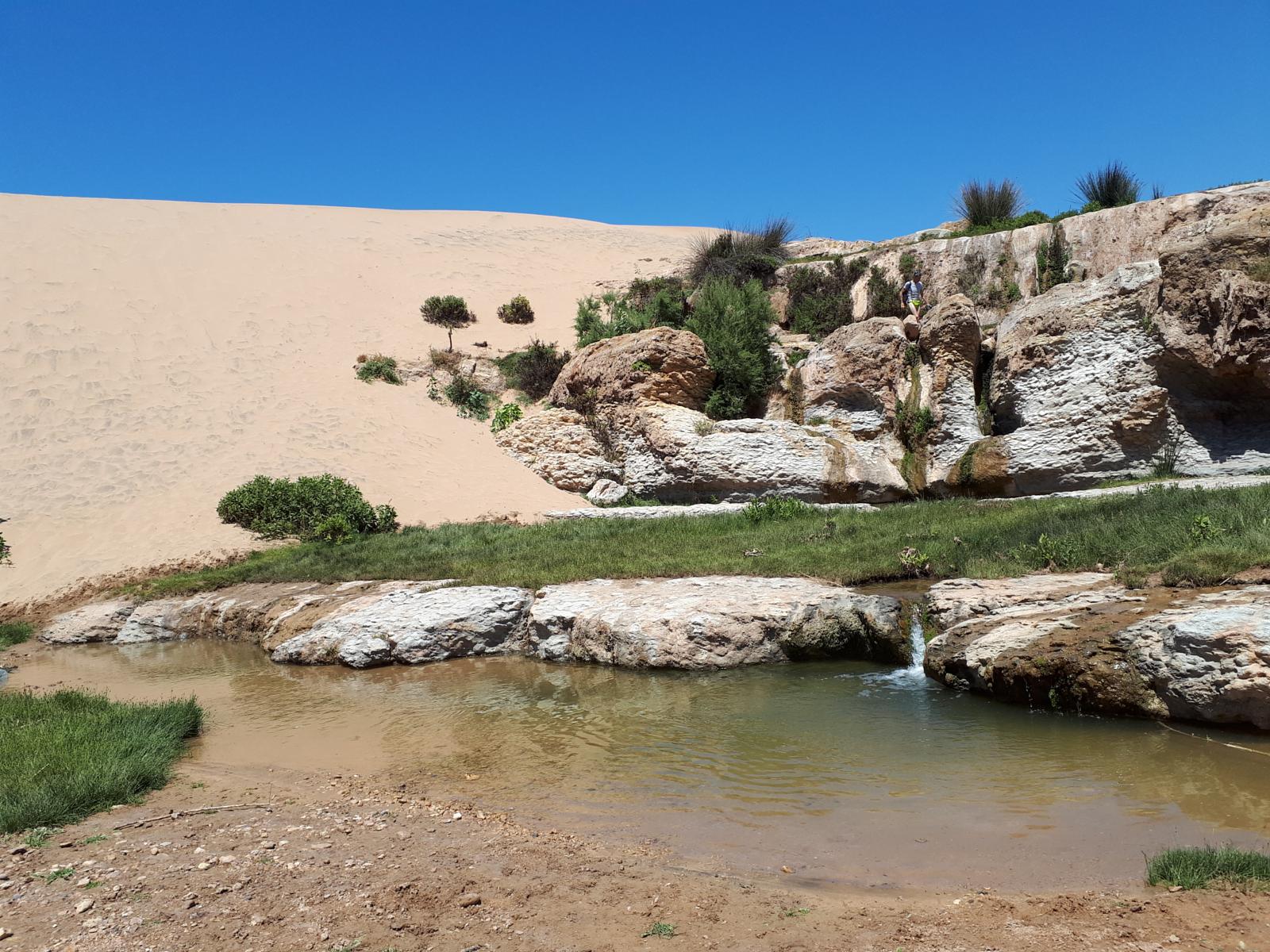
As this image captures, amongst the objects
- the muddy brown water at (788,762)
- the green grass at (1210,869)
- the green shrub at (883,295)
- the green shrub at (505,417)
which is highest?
the green shrub at (883,295)

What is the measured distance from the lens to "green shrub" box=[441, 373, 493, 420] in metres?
22.5

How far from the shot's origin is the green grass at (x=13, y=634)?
11.6 m

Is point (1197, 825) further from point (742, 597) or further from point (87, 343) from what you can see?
point (87, 343)

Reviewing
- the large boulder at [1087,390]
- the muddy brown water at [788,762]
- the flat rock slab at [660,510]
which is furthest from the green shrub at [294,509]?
the large boulder at [1087,390]

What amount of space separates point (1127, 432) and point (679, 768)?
1307 cm

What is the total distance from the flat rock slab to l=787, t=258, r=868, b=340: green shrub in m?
7.66

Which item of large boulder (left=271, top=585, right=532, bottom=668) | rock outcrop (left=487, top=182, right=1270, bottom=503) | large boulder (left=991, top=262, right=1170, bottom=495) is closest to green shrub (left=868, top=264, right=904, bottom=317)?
rock outcrop (left=487, top=182, right=1270, bottom=503)

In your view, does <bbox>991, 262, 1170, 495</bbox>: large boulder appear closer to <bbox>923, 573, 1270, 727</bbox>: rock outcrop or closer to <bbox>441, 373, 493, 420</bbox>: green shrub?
<bbox>923, 573, 1270, 727</bbox>: rock outcrop

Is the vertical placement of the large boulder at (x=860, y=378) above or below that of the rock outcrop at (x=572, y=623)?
above

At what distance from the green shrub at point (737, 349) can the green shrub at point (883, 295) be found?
311 centimetres

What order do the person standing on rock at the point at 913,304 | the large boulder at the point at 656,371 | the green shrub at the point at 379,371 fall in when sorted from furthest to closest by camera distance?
the green shrub at the point at 379,371, the large boulder at the point at 656,371, the person standing on rock at the point at 913,304

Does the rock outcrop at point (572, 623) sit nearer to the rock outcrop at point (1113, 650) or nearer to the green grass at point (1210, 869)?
the rock outcrop at point (1113, 650)

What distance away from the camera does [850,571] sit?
373 inches

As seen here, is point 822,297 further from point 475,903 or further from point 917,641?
point 475,903
